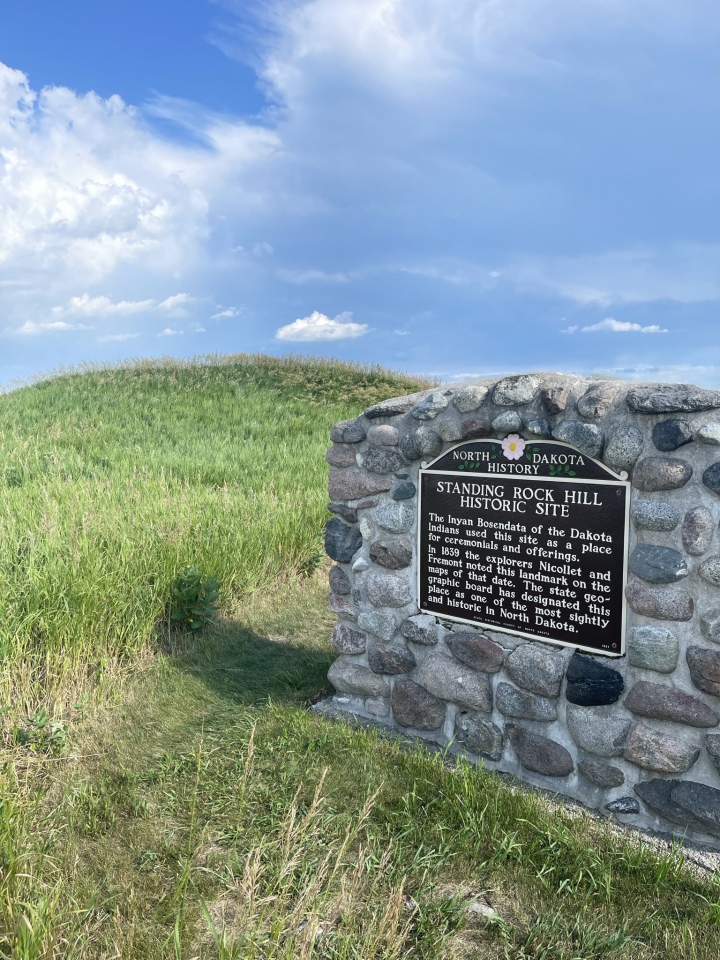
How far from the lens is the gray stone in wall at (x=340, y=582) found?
4527mm

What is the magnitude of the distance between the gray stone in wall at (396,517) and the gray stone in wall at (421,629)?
0.55 meters

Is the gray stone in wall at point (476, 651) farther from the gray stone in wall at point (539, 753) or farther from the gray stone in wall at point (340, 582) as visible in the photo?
the gray stone in wall at point (340, 582)

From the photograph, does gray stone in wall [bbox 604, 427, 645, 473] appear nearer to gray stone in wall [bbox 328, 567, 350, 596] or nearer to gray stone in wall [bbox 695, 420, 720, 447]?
gray stone in wall [bbox 695, 420, 720, 447]

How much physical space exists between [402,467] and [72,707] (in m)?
2.71

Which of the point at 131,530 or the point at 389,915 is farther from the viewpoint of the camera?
the point at 131,530

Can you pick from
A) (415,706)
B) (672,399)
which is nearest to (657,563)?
(672,399)

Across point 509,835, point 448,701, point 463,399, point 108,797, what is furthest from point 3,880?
point 463,399

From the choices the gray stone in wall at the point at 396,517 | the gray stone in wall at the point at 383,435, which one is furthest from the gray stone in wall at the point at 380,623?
the gray stone in wall at the point at 383,435

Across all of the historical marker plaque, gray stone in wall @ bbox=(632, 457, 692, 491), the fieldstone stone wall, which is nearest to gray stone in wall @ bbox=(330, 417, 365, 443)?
the fieldstone stone wall

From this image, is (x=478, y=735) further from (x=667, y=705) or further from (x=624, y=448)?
(x=624, y=448)

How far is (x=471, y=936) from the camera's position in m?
2.71

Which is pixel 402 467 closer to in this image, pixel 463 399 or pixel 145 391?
pixel 463 399

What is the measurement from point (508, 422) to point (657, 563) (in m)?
1.03

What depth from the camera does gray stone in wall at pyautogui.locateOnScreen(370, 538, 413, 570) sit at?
166 inches
